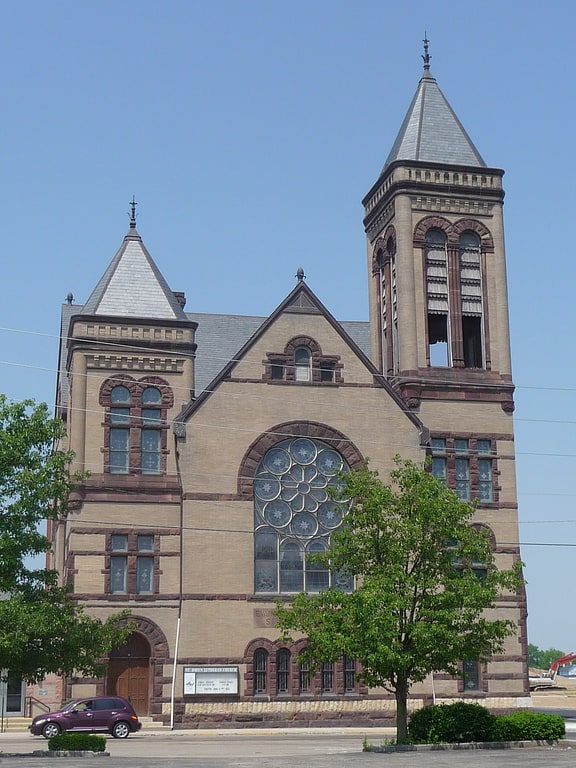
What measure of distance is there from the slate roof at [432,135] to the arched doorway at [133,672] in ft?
77.0

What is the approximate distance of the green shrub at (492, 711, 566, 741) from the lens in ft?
104

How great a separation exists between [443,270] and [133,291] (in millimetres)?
13407

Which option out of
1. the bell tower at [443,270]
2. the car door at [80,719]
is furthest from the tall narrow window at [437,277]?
the car door at [80,719]

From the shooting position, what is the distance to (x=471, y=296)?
51219 mm

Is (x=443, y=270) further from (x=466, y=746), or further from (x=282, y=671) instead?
(x=466, y=746)

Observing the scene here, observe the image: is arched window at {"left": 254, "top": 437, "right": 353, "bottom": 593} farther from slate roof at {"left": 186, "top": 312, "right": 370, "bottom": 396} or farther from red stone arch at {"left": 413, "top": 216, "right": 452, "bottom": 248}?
red stone arch at {"left": 413, "top": 216, "right": 452, "bottom": 248}

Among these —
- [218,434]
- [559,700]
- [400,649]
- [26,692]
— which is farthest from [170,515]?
[559,700]

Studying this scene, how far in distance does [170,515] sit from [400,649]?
52.2 ft

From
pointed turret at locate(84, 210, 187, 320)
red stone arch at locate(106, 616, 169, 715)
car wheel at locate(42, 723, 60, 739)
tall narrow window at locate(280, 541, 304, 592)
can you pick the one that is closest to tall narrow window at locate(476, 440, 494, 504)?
tall narrow window at locate(280, 541, 304, 592)

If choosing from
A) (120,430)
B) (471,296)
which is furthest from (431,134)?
(120,430)

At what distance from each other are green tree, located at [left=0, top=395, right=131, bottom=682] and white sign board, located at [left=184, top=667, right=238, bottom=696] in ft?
36.1

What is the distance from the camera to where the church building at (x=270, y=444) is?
4478 cm

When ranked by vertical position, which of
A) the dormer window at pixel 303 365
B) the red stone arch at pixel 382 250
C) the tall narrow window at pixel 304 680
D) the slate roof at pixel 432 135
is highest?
the slate roof at pixel 432 135

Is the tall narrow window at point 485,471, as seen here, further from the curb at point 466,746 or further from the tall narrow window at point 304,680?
the curb at point 466,746
